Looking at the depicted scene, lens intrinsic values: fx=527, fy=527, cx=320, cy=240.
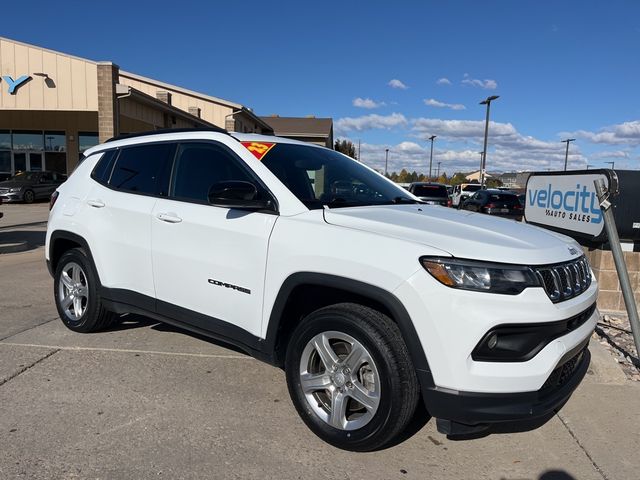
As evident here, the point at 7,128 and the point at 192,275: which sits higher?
the point at 7,128

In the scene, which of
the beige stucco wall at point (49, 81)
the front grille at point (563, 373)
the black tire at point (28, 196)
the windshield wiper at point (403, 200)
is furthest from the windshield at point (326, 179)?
the black tire at point (28, 196)

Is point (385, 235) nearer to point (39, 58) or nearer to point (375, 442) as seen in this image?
point (375, 442)

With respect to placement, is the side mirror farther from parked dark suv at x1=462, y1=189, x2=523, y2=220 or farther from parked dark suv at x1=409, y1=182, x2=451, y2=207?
parked dark suv at x1=462, y1=189, x2=523, y2=220

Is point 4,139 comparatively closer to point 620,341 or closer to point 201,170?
point 201,170

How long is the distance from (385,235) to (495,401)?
1.00 metres

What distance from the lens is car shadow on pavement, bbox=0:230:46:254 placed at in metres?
10.2

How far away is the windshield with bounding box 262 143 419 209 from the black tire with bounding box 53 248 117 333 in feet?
6.77

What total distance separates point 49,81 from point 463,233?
18.4 meters

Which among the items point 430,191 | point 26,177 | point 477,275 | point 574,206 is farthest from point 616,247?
point 26,177

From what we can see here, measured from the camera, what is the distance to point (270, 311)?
329cm

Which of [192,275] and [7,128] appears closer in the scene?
[192,275]

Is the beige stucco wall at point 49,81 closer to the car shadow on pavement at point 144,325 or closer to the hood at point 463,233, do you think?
the car shadow on pavement at point 144,325

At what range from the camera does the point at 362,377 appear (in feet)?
10.0

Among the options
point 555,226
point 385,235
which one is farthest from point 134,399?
point 555,226
